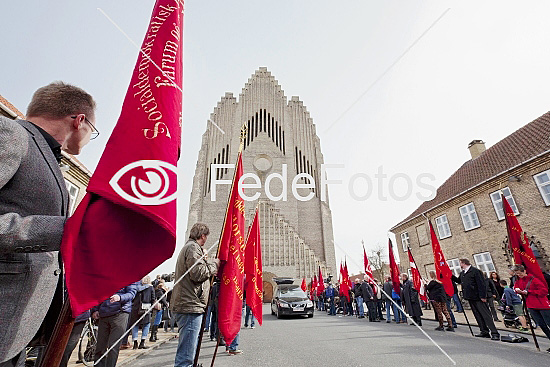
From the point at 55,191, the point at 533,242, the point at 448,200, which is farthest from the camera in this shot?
the point at 448,200

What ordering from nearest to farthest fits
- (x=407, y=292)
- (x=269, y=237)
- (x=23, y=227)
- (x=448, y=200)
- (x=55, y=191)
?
(x=23, y=227) → (x=55, y=191) → (x=407, y=292) → (x=448, y=200) → (x=269, y=237)

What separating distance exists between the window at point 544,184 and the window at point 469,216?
4.06 m

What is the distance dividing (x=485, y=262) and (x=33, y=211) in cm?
2112

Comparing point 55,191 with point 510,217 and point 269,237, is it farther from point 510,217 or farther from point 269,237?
point 269,237

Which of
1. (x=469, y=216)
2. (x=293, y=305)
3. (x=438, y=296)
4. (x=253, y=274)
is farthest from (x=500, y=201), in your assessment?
(x=253, y=274)

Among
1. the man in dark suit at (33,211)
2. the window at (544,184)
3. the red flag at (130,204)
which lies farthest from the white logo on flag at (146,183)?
the window at (544,184)

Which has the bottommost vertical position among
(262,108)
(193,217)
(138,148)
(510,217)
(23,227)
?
(23,227)

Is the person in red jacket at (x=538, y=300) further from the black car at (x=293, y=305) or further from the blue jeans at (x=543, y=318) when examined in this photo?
the black car at (x=293, y=305)

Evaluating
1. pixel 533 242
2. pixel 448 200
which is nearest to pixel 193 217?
pixel 448 200

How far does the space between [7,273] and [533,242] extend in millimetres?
19051

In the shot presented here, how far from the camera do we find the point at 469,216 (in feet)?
59.6

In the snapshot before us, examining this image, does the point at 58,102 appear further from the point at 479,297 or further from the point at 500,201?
the point at 500,201

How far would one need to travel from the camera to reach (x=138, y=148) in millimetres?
1356

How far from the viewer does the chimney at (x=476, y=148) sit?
23078 mm
